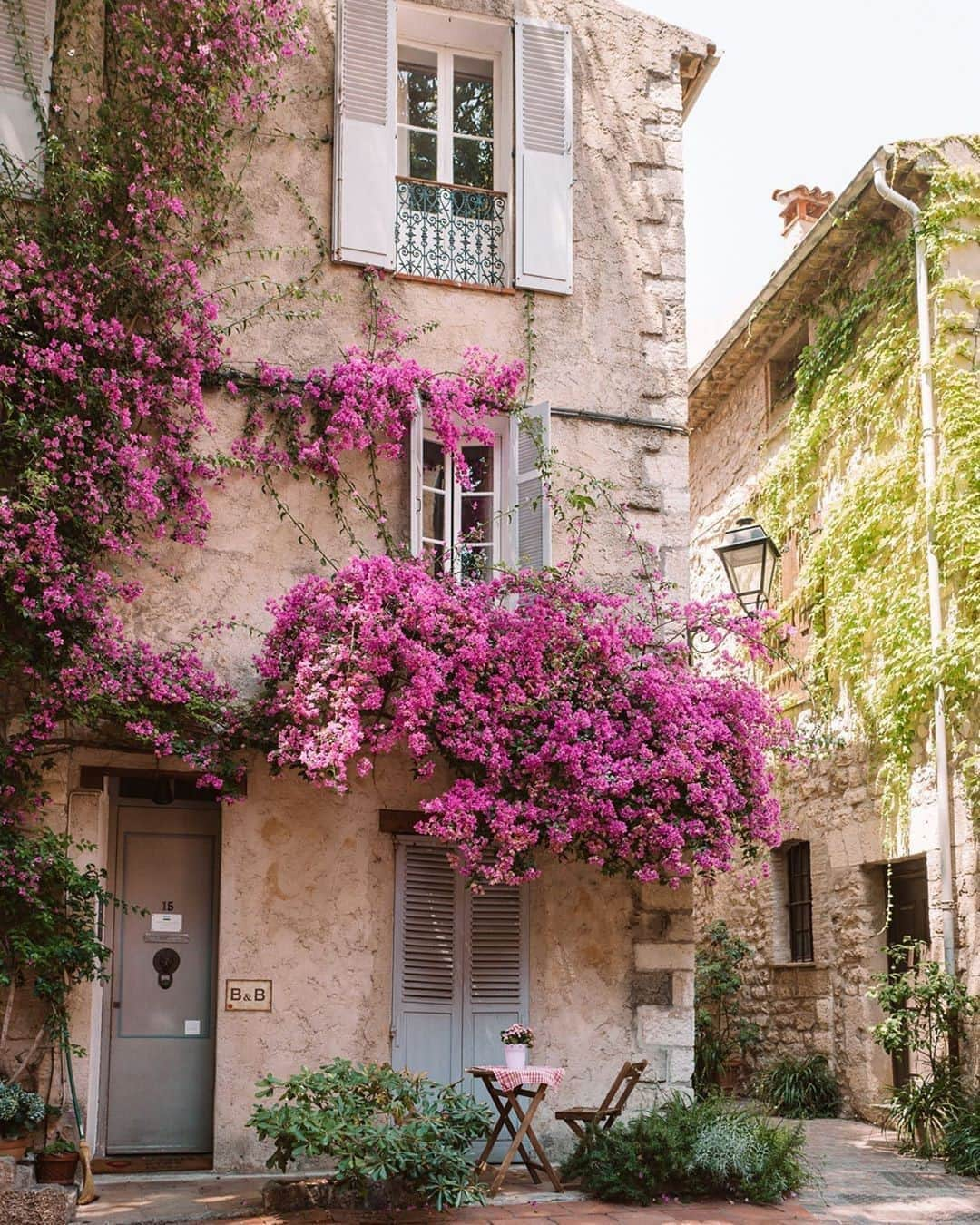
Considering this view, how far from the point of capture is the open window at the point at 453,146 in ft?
32.0

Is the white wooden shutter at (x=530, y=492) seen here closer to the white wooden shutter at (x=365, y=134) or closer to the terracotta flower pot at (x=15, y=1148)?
the white wooden shutter at (x=365, y=134)

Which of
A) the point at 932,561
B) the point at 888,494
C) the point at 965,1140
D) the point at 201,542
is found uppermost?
the point at 888,494

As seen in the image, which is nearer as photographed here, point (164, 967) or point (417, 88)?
point (164, 967)

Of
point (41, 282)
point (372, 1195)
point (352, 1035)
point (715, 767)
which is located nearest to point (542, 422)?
point (715, 767)

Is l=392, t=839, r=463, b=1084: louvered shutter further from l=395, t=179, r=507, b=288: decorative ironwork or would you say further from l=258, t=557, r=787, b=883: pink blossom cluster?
l=395, t=179, r=507, b=288: decorative ironwork

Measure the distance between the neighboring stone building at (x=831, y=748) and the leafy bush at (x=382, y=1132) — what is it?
14.5 feet

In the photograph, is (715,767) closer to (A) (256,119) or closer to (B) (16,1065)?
(B) (16,1065)

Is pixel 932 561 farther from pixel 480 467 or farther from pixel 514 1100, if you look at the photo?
pixel 514 1100

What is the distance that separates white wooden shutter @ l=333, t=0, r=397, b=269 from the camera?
966cm

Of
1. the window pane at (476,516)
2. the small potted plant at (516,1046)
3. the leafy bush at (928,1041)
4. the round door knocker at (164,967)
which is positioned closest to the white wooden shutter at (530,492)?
the window pane at (476,516)

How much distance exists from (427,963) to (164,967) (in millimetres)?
1633

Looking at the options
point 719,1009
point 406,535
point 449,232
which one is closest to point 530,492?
point 406,535

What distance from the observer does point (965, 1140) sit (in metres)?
9.70

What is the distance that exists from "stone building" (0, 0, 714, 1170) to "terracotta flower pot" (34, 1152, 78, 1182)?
2.39 feet
